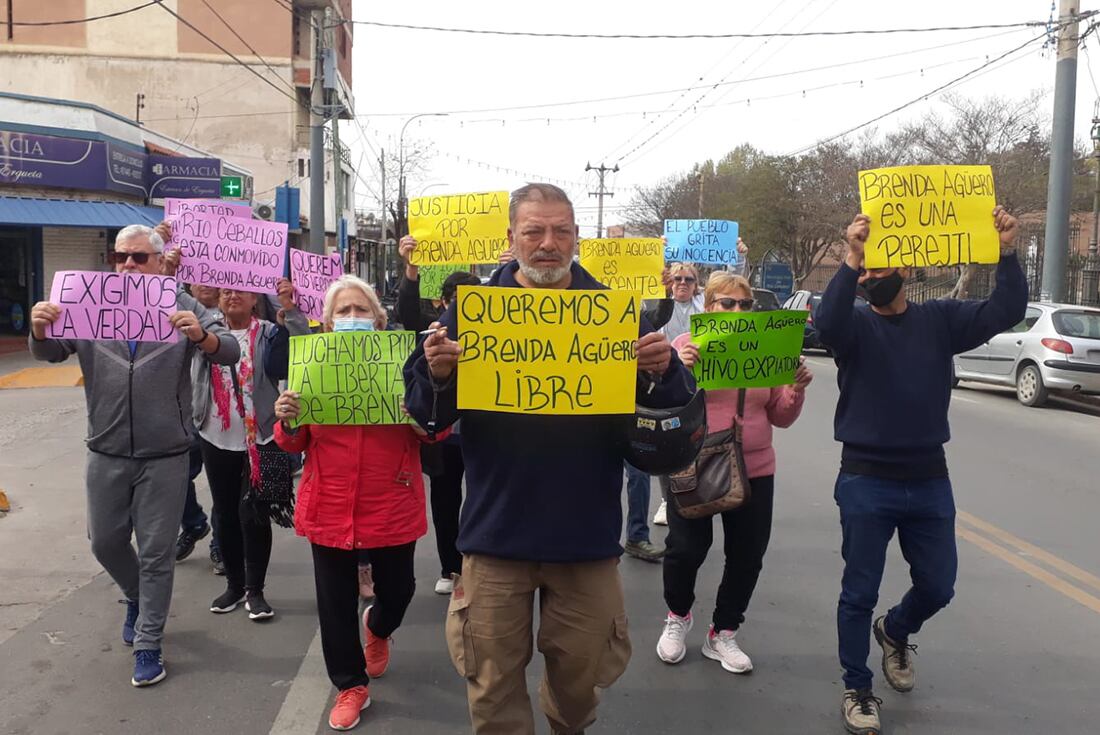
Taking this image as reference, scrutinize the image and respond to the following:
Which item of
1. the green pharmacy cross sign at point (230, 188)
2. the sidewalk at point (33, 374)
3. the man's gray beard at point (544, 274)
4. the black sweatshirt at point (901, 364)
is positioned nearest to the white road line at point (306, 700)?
the man's gray beard at point (544, 274)

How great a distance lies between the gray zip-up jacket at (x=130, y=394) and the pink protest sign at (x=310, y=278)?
1.55m

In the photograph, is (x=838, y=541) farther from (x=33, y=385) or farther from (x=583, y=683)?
(x=33, y=385)

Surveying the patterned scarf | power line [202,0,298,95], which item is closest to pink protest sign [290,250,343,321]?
the patterned scarf

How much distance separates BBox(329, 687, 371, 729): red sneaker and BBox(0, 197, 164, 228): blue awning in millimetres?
17330

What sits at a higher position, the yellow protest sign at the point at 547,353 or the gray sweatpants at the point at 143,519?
the yellow protest sign at the point at 547,353

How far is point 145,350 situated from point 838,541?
14.8 feet

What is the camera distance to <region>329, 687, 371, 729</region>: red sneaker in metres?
3.59

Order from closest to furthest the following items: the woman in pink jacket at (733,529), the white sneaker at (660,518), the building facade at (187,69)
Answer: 1. the woman in pink jacket at (733,529)
2. the white sneaker at (660,518)
3. the building facade at (187,69)

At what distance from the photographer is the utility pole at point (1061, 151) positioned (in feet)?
55.1

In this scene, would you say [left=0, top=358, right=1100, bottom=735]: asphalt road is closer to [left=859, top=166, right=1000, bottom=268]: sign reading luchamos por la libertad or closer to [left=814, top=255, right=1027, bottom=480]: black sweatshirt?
[left=814, top=255, right=1027, bottom=480]: black sweatshirt

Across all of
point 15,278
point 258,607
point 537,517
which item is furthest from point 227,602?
point 15,278

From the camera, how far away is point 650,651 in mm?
4375

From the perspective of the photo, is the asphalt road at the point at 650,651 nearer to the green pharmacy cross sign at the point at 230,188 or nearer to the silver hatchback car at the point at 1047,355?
the silver hatchback car at the point at 1047,355

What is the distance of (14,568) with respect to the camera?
5629 mm
